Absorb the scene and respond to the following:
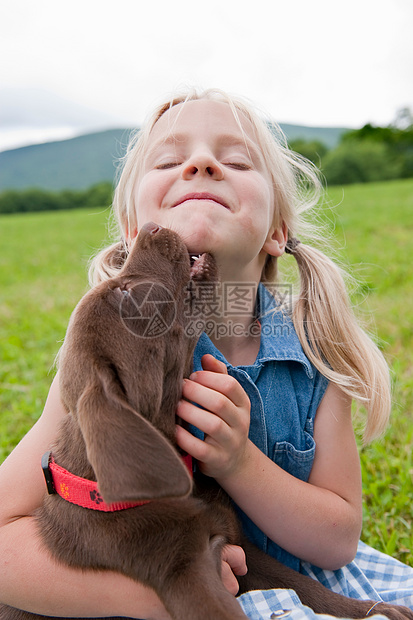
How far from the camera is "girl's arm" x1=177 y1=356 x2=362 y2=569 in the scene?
2201 millimetres

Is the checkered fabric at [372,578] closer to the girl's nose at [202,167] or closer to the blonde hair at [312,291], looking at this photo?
the blonde hair at [312,291]

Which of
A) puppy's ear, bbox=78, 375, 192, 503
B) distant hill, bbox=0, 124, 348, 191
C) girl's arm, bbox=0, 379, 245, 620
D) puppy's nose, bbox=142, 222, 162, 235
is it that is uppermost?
puppy's nose, bbox=142, 222, 162, 235

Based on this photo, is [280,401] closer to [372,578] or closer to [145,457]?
[372,578]

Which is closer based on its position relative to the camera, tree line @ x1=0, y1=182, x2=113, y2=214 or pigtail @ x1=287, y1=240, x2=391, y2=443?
pigtail @ x1=287, y1=240, x2=391, y2=443

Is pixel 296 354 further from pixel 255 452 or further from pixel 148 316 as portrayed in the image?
pixel 148 316

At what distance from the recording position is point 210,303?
2488mm

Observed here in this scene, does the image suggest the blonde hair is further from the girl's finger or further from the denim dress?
the girl's finger

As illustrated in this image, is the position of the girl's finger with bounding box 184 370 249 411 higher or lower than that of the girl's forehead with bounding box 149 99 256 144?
lower

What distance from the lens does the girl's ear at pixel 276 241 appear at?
3064 mm

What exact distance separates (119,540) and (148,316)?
2.74ft

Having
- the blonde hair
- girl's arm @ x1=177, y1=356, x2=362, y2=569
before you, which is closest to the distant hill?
the blonde hair

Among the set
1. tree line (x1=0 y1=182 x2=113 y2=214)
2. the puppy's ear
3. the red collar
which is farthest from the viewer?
tree line (x1=0 y1=182 x2=113 y2=214)

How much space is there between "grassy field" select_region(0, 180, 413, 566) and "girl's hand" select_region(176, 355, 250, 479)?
136 cm

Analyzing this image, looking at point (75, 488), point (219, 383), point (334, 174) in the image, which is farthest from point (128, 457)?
point (334, 174)
